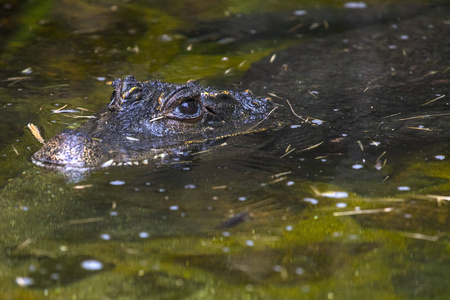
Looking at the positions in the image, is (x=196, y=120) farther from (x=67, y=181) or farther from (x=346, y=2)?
(x=346, y=2)

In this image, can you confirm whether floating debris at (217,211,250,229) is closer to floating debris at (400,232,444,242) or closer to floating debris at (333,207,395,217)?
floating debris at (333,207,395,217)

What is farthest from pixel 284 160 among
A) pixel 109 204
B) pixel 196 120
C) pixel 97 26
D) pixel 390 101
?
pixel 97 26

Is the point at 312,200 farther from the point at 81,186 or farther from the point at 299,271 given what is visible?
the point at 81,186

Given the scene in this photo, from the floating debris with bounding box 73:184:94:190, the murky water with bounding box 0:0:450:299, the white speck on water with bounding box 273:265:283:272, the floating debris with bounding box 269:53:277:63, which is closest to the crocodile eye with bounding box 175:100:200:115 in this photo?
the murky water with bounding box 0:0:450:299

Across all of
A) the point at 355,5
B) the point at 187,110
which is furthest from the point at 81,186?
the point at 355,5

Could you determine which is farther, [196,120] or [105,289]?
[196,120]

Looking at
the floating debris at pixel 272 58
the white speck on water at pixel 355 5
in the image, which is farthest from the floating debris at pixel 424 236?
the white speck on water at pixel 355 5

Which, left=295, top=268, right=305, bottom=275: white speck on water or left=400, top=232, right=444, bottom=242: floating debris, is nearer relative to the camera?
left=295, top=268, right=305, bottom=275: white speck on water
